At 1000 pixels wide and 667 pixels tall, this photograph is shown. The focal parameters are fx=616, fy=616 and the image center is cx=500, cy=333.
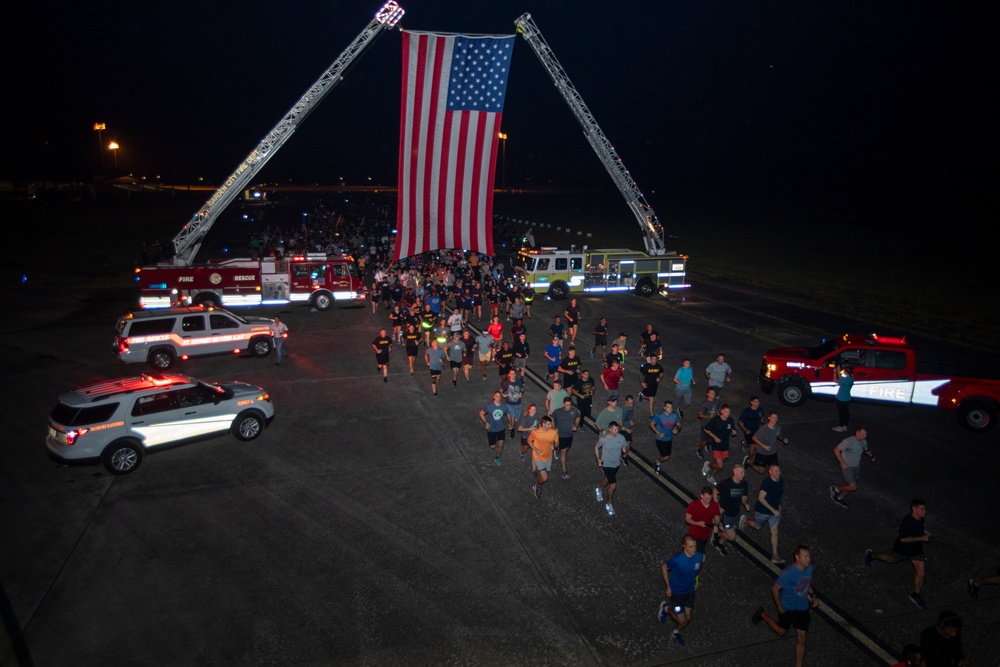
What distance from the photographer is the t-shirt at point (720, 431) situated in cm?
1070

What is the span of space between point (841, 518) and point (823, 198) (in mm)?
106071

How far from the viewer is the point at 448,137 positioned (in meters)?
19.0

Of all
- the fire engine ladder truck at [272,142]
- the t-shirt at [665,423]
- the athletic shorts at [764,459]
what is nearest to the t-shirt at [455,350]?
the t-shirt at [665,423]

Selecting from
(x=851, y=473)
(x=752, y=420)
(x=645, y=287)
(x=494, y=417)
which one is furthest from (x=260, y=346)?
(x=645, y=287)

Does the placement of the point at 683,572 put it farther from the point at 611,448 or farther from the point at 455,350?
the point at 455,350

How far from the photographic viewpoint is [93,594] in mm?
8008

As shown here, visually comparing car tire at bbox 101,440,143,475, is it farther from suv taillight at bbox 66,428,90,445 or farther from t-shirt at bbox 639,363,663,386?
t-shirt at bbox 639,363,663,386

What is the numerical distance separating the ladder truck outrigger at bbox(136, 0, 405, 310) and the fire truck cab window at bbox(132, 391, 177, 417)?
13.3 metres

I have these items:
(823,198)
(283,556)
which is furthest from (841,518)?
(823,198)

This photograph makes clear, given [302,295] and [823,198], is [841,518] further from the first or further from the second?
[823,198]

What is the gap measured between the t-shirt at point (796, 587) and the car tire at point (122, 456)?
1085 centimetres

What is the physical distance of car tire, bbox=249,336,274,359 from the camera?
18781 mm

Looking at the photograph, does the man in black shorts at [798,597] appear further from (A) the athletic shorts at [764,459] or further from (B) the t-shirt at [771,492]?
(A) the athletic shorts at [764,459]

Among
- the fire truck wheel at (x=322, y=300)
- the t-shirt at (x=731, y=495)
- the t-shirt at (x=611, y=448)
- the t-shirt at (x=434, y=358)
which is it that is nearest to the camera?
the t-shirt at (x=731, y=495)
